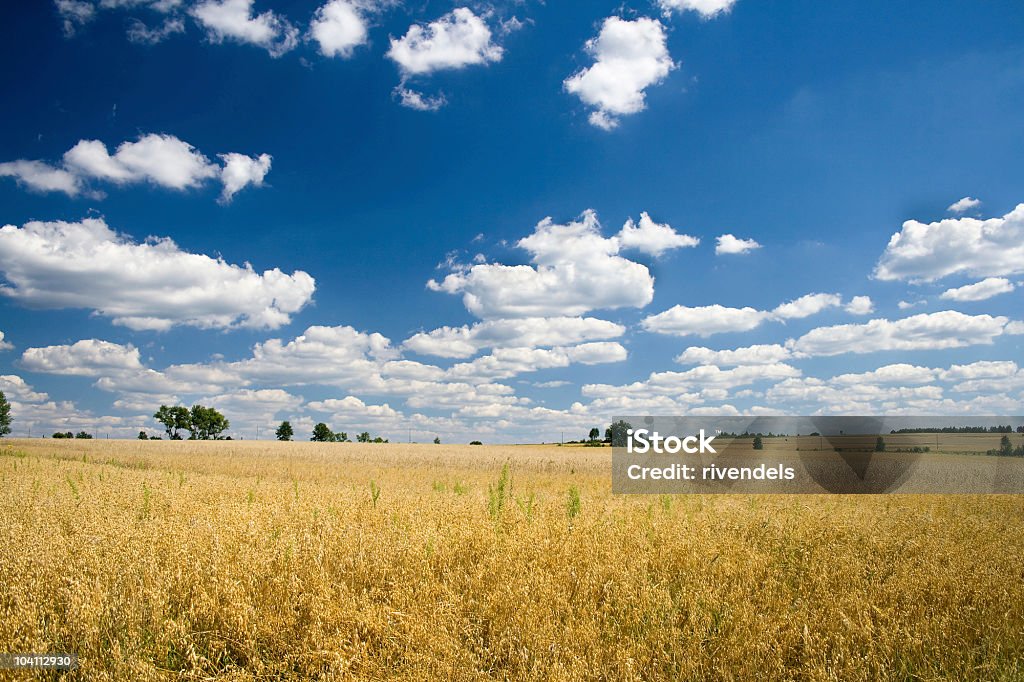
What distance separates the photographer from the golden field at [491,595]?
429 cm

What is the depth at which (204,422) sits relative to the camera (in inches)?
5192

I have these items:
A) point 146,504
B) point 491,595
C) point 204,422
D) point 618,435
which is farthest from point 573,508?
point 204,422

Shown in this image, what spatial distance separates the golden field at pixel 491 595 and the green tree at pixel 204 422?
140387 mm

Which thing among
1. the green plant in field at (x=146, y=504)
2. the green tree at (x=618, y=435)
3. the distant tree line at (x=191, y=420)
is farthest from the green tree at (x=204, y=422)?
the green plant in field at (x=146, y=504)

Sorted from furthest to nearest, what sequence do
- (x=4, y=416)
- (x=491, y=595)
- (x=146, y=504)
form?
(x=4, y=416)
(x=146, y=504)
(x=491, y=595)

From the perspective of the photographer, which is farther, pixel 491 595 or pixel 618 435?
pixel 618 435

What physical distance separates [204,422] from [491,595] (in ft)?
482

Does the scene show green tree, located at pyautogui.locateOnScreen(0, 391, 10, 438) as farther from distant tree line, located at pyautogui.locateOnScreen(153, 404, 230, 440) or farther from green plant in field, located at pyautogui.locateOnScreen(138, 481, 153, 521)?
green plant in field, located at pyautogui.locateOnScreen(138, 481, 153, 521)

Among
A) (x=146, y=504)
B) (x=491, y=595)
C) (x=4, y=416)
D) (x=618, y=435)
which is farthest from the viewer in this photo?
(x=4, y=416)

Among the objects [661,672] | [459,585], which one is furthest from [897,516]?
[459,585]

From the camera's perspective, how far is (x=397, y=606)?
492 cm

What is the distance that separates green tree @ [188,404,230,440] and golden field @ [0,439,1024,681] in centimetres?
14039

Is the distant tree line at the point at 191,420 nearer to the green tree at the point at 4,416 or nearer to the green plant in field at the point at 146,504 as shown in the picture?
the green tree at the point at 4,416

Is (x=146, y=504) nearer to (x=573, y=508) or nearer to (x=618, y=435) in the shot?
(x=573, y=508)
